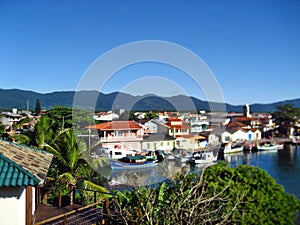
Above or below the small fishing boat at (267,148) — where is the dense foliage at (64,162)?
above

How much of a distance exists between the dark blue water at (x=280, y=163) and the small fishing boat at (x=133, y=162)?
257 inches

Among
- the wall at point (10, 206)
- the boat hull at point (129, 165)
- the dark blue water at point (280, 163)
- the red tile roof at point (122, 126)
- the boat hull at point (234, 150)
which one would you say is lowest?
the dark blue water at point (280, 163)

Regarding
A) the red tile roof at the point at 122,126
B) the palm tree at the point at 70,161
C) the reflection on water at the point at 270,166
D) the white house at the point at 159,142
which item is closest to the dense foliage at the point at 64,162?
the palm tree at the point at 70,161

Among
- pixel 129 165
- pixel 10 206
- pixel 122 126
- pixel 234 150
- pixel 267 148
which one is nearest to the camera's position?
pixel 10 206

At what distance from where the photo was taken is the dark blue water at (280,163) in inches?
794

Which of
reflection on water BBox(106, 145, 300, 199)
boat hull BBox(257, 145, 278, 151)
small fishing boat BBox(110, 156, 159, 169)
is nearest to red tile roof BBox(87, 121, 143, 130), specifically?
reflection on water BBox(106, 145, 300, 199)

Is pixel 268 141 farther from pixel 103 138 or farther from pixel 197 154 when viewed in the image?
pixel 103 138

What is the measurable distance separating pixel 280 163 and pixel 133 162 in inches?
552

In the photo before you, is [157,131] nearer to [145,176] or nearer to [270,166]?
[145,176]

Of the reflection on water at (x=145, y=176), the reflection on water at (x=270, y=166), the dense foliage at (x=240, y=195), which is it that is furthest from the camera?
the reflection on water at (x=270, y=166)

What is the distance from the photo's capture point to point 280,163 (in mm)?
28906

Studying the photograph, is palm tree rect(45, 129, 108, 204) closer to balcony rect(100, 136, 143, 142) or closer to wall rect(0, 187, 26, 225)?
wall rect(0, 187, 26, 225)

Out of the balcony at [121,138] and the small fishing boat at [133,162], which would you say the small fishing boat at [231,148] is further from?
the balcony at [121,138]

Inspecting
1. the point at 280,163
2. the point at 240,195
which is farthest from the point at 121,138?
the point at 280,163
